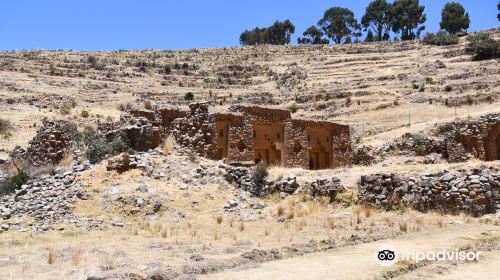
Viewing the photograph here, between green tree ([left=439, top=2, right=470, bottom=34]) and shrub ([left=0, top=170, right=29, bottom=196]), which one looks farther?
green tree ([left=439, top=2, right=470, bottom=34])

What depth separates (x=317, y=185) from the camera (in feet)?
55.0

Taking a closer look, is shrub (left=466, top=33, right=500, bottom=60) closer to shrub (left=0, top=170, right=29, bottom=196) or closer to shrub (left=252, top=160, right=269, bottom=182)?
shrub (left=252, top=160, right=269, bottom=182)

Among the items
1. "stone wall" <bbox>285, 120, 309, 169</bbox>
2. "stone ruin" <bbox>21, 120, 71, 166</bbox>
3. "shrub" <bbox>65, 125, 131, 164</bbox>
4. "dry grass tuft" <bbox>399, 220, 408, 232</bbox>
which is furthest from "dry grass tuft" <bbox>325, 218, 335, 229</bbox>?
"stone ruin" <bbox>21, 120, 71, 166</bbox>

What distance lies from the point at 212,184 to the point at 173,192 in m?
1.56

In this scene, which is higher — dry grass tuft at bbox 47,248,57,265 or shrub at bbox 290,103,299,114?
shrub at bbox 290,103,299,114

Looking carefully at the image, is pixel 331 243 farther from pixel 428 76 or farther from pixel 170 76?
pixel 170 76

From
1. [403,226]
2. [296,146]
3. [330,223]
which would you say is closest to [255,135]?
[296,146]

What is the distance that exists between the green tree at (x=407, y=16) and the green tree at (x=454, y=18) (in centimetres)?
397

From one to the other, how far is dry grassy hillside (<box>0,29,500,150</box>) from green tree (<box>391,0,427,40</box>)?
17.2 meters

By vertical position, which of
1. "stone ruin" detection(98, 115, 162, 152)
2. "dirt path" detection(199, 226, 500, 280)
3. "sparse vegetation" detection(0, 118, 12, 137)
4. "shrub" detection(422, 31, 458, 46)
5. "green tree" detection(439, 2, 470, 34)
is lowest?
"dirt path" detection(199, 226, 500, 280)

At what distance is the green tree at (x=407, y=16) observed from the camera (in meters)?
91.2

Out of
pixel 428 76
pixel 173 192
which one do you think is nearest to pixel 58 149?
pixel 173 192

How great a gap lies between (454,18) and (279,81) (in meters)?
41.2

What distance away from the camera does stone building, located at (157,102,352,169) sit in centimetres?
1983
